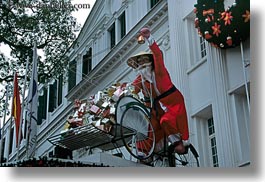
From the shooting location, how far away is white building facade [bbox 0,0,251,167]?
29.5 feet

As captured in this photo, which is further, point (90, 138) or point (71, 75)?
point (71, 75)

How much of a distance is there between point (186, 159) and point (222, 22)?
203 centimetres

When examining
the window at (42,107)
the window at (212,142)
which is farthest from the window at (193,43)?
the window at (42,107)

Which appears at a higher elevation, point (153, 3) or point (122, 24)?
point (153, 3)

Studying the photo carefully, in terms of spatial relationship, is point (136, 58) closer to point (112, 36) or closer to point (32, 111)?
point (32, 111)

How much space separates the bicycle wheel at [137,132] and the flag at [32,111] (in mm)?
1447

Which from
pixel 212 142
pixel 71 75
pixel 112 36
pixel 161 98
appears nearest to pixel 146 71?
pixel 161 98

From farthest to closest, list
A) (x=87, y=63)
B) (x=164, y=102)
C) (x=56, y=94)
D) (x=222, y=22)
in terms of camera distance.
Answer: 1. (x=87, y=63)
2. (x=56, y=94)
3. (x=164, y=102)
4. (x=222, y=22)

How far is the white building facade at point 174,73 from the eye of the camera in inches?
354

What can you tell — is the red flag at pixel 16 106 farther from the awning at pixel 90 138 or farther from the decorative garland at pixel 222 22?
the decorative garland at pixel 222 22

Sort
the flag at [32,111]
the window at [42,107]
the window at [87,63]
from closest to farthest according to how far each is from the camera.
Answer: the flag at [32,111] < the window at [42,107] < the window at [87,63]

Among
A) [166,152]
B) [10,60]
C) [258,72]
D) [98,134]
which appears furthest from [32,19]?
[258,72]

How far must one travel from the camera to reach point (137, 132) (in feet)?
29.2

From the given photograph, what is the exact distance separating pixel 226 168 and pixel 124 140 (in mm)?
1504
